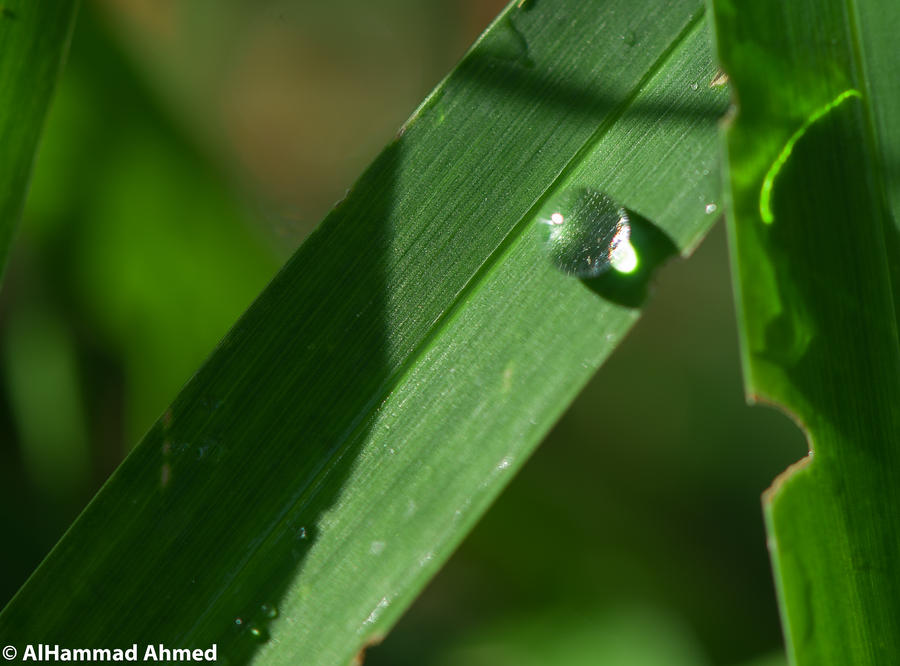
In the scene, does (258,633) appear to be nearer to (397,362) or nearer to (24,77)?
(397,362)

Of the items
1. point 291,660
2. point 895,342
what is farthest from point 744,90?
point 291,660

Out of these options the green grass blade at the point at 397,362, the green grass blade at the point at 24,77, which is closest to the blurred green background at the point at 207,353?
the green grass blade at the point at 24,77

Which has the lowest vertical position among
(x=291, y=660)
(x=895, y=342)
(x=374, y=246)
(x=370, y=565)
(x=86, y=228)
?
(x=86, y=228)

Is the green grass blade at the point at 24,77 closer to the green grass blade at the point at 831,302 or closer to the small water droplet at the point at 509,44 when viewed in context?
the small water droplet at the point at 509,44

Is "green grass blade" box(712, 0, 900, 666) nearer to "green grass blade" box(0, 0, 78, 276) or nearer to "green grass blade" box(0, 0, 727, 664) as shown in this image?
"green grass blade" box(0, 0, 727, 664)

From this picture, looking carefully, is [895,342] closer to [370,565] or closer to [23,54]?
[370,565]

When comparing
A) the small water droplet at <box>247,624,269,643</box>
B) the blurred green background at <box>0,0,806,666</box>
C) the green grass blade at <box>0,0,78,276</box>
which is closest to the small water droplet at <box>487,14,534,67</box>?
the green grass blade at <box>0,0,78,276</box>

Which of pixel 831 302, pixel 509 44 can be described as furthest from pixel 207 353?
pixel 831 302
